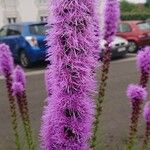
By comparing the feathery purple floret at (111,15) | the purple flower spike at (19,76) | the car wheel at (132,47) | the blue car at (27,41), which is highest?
the feathery purple floret at (111,15)

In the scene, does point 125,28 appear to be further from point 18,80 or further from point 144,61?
point 144,61

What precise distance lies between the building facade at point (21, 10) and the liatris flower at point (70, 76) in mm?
39004

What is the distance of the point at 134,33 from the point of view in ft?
80.6

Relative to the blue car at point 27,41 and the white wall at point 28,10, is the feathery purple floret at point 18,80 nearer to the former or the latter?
the blue car at point 27,41

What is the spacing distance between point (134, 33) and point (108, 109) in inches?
517

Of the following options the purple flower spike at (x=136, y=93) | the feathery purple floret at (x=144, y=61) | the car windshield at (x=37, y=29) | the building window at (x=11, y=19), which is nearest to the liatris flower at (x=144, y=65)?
the feathery purple floret at (x=144, y=61)

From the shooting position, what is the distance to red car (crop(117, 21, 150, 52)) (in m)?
24.5

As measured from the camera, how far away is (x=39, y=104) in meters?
12.6

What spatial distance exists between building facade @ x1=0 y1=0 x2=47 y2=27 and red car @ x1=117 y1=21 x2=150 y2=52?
1779 cm

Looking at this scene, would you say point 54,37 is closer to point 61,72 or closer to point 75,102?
point 61,72

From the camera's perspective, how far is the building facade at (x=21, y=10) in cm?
4194

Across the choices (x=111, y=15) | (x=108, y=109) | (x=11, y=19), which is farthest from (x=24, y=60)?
(x=11, y=19)

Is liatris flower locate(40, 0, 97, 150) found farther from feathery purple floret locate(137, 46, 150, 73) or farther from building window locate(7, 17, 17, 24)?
building window locate(7, 17, 17, 24)

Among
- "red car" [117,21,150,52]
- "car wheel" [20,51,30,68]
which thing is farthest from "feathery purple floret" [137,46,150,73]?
"red car" [117,21,150,52]
